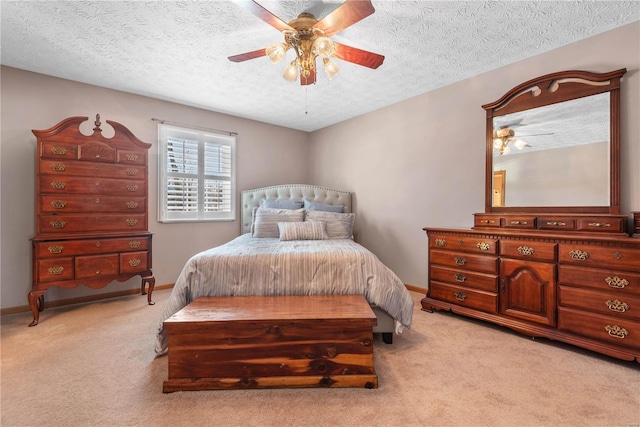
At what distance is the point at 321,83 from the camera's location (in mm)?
3223

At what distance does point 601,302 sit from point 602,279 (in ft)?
0.52

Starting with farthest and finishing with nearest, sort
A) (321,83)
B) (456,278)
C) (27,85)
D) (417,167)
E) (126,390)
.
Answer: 1. (417,167)
2. (321,83)
3. (27,85)
4. (456,278)
5. (126,390)

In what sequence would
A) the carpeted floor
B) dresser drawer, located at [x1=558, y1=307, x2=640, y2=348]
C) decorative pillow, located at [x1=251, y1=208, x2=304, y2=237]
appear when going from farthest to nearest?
decorative pillow, located at [x1=251, y1=208, x2=304, y2=237] → dresser drawer, located at [x1=558, y1=307, x2=640, y2=348] → the carpeted floor

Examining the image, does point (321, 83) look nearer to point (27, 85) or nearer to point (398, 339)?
point (398, 339)

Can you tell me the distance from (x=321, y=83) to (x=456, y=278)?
8.38 ft

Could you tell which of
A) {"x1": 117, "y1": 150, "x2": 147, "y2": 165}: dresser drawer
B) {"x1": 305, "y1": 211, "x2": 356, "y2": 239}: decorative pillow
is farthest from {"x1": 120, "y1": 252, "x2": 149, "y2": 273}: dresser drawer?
{"x1": 305, "y1": 211, "x2": 356, "y2": 239}: decorative pillow

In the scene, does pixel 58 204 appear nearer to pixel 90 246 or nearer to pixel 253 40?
pixel 90 246

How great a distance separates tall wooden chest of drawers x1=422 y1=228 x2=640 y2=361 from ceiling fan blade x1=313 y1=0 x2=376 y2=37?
2026 millimetres

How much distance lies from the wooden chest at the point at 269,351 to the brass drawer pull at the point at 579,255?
1640 millimetres

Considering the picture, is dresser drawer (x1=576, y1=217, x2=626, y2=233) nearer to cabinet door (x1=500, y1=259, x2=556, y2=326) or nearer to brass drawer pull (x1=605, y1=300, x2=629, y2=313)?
cabinet door (x1=500, y1=259, x2=556, y2=326)

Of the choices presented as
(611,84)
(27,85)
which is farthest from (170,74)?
(611,84)

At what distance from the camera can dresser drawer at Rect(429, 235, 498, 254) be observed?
2.51m

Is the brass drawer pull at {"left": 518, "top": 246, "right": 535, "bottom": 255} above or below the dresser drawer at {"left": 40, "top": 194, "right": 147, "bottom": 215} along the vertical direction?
below

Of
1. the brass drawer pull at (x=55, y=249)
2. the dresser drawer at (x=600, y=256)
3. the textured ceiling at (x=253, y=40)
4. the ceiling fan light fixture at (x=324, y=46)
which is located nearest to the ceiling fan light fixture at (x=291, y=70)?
the ceiling fan light fixture at (x=324, y=46)
